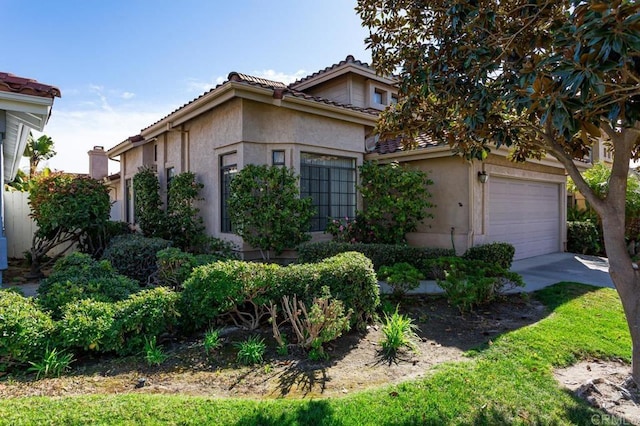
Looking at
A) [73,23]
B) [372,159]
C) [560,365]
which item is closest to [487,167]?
[372,159]

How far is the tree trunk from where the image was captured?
174 inches

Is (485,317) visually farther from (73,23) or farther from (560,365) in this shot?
(73,23)

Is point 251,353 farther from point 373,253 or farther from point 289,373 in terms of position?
point 373,253

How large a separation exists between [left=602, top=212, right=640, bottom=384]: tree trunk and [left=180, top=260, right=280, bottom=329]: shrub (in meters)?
4.60

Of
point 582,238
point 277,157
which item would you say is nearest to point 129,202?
Result: point 277,157

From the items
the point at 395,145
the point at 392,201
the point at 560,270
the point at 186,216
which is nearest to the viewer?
the point at 392,201

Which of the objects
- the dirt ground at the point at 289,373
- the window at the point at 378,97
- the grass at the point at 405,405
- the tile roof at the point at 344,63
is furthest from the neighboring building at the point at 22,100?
the window at the point at 378,97

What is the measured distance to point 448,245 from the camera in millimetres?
11812

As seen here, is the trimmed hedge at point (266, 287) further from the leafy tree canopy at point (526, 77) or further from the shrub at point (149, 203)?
the shrub at point (149, 203)

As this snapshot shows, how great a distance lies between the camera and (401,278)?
286 inches

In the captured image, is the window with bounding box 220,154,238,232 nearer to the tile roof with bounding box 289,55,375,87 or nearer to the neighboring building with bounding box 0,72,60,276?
the neighboring building with bounding box 0,72,60,276

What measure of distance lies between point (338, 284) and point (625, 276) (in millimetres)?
3723

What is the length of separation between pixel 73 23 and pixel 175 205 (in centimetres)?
614

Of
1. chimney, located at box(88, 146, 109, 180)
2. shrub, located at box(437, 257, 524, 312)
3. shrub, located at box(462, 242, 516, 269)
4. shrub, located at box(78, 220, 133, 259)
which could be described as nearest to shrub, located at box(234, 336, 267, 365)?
shrub, located at box(437, 257, 524, 312)
